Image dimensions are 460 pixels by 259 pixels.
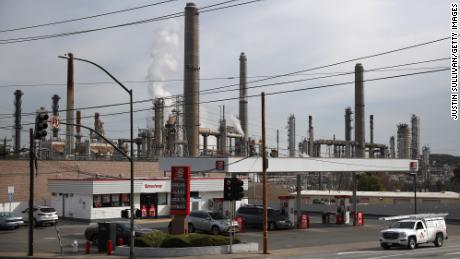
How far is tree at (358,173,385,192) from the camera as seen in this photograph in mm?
124812

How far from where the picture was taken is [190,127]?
6688 cm

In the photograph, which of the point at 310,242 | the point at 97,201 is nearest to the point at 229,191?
the point at 310,242

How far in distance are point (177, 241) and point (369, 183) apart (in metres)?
99.0

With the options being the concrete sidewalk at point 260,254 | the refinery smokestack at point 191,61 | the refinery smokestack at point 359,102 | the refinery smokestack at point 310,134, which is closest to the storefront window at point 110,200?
the refinery smokestack at point 191,61

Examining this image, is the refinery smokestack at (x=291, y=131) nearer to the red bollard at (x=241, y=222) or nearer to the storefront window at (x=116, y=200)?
the storefront window at (x=116, y=200)

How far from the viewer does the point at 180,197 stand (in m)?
36.6

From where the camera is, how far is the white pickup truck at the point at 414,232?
1395 inches

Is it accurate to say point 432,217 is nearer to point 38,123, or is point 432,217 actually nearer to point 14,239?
point 38,123

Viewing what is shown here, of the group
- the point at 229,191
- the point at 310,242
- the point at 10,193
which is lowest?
the point at 310,242

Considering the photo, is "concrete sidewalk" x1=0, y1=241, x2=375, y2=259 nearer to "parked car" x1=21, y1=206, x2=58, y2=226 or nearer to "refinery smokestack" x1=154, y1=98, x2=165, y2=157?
"parked car" x1=21, y1=206, x2=58, y2=226

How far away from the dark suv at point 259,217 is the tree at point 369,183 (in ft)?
258

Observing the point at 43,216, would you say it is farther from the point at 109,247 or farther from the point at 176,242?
the point at 176,242

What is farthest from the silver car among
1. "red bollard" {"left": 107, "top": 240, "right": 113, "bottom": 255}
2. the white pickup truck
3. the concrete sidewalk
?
the white pickup truck

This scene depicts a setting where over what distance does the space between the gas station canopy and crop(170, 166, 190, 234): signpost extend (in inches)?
251
